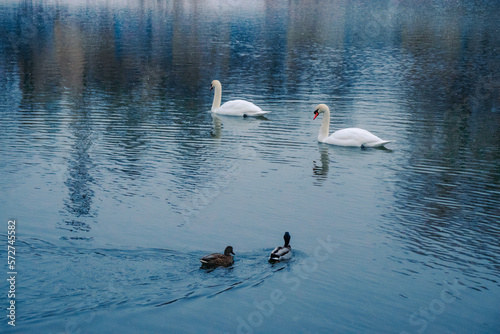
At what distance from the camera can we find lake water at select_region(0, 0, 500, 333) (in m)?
12.4

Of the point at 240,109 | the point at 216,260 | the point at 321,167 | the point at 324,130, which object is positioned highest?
the point at 240,109

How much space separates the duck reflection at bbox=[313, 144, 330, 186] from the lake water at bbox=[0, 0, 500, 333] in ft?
0.32

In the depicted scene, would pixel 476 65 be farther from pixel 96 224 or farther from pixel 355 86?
pixel 96 224

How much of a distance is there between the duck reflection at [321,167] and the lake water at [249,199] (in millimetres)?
98

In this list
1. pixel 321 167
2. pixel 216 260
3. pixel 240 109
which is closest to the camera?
pixel 216 260

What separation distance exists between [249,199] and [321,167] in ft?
14.2

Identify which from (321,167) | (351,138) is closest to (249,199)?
(321,167)

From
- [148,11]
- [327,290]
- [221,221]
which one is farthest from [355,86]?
[148,11]

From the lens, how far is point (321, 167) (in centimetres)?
2209

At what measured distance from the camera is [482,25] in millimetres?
76000

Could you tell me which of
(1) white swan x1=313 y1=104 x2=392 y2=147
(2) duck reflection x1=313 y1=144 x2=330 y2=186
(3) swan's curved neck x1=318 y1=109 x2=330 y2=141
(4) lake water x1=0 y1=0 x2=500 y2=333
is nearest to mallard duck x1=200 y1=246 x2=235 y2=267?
(4) lake water x1=0 y1=0 x2=500 y2=333

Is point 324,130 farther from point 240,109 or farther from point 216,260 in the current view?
point 216,260

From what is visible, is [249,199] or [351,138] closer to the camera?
[249,199]

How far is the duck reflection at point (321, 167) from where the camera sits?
67.8ft
